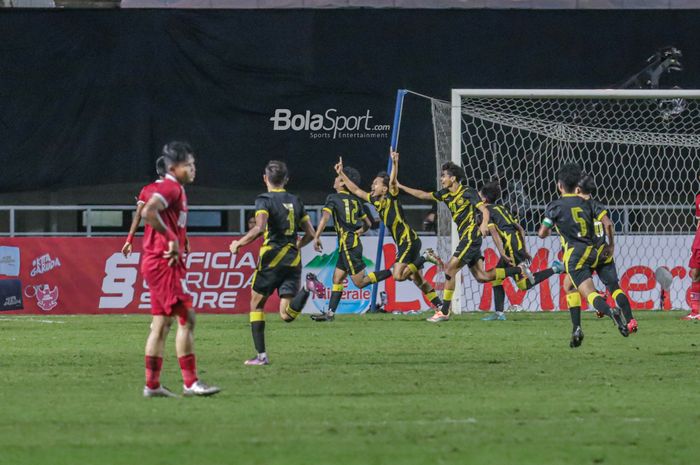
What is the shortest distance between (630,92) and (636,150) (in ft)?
10.9

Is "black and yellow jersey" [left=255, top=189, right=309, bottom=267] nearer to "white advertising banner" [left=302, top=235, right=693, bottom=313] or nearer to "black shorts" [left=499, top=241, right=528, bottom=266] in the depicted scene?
"black shorts" [left=499, top=241, right=528, bottom=266]

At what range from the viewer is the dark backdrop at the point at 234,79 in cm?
2439

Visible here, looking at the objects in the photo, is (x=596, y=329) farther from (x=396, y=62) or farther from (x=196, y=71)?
(x=196, y=71)

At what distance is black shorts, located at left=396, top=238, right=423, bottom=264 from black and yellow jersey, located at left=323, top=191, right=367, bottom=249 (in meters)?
0.76

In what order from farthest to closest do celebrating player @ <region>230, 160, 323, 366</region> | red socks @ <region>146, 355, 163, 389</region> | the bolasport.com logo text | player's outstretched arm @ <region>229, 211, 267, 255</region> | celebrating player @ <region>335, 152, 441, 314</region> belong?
1. the bolasport.com logo text
2. celebrating player @ <region>335, 152, 441, 314</region>
3. celebrating player @ <region>230, 160, 323, 366</region>
4. player's outstretched arm @ <region>229, 211, 267, 255</region>
5. red socks @ <region>146, 355, 163, 389</region>

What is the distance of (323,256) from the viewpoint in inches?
877

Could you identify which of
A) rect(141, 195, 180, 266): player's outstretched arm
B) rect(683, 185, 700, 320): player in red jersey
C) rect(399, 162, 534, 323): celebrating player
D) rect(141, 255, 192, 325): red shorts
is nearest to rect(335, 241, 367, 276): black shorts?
rect(399, 162, 534, 323): celebrating player

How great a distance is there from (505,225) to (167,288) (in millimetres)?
11252

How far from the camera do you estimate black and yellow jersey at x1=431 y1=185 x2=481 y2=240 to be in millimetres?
19625

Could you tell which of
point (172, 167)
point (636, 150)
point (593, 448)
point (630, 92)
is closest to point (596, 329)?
point (630, 92)

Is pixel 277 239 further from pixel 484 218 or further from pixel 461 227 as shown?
pixel 461 227

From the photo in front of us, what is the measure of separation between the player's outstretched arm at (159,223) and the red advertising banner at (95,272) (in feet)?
39.5

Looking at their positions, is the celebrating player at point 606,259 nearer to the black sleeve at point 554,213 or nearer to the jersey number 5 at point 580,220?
the jersey number 5 at point 580,220

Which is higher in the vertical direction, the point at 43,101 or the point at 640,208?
the point at 43,101
